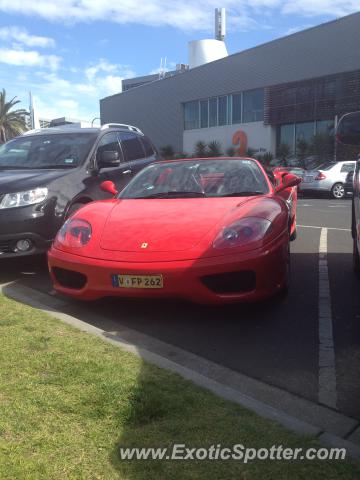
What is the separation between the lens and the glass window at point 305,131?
102 feet

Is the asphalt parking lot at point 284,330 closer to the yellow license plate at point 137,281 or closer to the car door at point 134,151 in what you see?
the yellow license plate at point 137,281

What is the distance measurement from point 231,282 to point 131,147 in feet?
13.2

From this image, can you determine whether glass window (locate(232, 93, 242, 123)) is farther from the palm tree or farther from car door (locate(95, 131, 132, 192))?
car door (locate(95, 131, 132, 192))

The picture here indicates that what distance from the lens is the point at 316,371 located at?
310 centimetres

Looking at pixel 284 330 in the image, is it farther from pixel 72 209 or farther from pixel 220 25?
pixel 220 25

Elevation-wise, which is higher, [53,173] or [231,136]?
[231,136]

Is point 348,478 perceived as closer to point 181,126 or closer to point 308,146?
point 308,146

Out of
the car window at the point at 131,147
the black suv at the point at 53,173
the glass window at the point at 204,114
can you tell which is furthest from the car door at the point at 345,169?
the glass window at the point at 204,114

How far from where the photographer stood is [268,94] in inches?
1315

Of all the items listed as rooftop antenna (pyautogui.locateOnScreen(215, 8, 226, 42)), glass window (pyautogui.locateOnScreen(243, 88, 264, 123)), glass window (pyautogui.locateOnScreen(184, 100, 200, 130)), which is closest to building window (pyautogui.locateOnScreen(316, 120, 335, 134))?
glass window (pyautogui.locateOnScreen(243, 88, 264, 123))

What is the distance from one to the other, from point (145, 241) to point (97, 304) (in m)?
0.82

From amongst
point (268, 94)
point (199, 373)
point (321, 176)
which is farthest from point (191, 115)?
point (199, 373)

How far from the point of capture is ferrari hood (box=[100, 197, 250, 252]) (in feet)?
13.3

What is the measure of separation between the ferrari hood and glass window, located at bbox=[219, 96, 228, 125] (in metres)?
33.8
